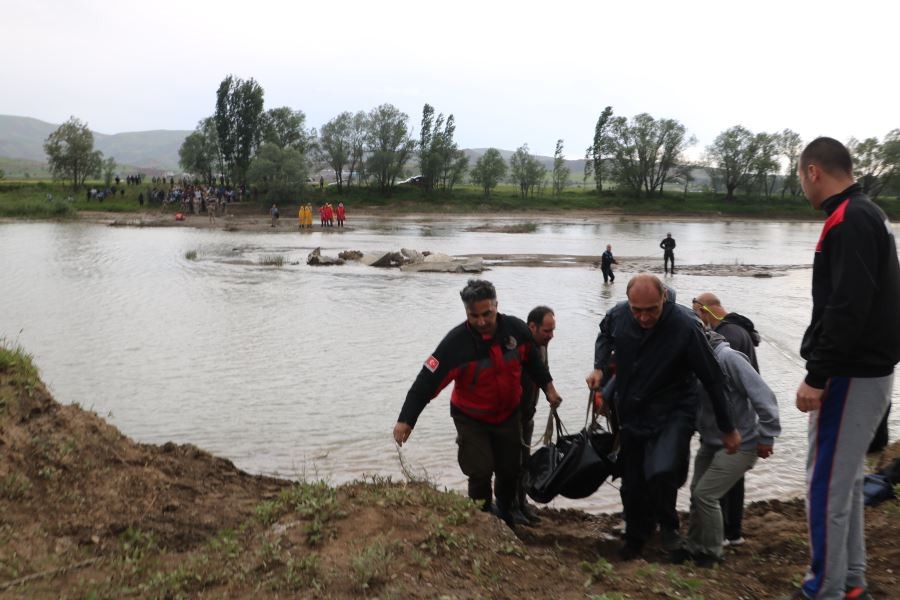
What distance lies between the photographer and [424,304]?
18859 mm

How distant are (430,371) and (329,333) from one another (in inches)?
395

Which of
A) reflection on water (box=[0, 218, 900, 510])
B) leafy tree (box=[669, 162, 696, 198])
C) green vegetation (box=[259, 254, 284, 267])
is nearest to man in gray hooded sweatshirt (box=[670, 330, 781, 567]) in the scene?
reflection on water (box=[0, 218, 900, 510])

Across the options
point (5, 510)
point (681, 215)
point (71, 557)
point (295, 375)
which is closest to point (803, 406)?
point (71, 557)

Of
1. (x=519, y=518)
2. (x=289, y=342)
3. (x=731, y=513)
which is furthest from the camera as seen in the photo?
(x=289, y=342)

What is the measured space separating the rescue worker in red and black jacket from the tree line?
79.1 metres

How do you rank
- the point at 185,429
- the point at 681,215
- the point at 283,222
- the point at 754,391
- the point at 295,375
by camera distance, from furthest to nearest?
the point at 681,215, the point at 283,222, the point at 295,375, the point at 185,429, the point at 754,391

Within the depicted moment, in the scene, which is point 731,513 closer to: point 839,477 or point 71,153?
point 839,477

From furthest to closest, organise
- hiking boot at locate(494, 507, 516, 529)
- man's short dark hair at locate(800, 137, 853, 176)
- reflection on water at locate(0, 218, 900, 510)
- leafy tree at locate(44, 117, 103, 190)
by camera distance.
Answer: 1. leafy tree at locate(44, 117, 103, 190)
2. reflection on water at locate(0, 218, 900, 510)
3. hiking boot at locate(494, 507, 516, 529)
4. man's short dark hair at locate(800, 137, 853, 176)

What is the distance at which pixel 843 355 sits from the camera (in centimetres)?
348

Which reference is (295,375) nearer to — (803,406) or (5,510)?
(5,510)

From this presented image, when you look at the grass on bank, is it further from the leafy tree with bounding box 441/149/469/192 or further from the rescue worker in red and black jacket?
the rescue worker in red and black jacket

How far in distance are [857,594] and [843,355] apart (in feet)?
4.23

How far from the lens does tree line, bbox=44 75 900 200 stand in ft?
279

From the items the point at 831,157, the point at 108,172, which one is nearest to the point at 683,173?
the point at 108,172
